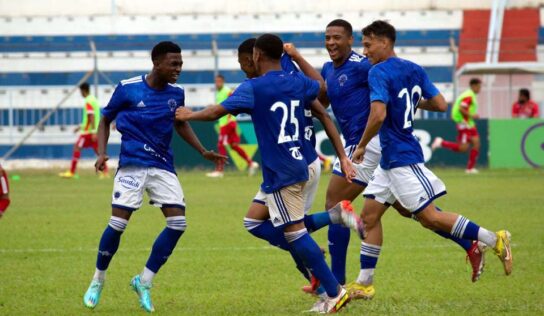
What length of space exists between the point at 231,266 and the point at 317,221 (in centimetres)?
258

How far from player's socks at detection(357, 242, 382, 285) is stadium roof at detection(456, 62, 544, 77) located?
67.3 feet

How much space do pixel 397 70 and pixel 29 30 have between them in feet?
109

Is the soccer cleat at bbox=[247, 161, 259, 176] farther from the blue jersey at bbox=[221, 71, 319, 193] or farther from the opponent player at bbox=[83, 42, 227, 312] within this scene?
the blue jersey at bbox=[221, 71, 319, 193]

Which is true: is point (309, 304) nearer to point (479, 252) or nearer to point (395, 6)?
point (479, 252)

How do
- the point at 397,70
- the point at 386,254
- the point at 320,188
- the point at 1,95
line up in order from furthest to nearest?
the point at 1,95 < the point at 320,188 < the point at 386,254 < the point at 397,70

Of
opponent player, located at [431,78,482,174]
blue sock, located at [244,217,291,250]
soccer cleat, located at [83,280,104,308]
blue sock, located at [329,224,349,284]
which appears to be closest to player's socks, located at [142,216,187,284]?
soccer cleat, located at [83,280,104,308]

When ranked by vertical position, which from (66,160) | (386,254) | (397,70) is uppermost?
(397,70)

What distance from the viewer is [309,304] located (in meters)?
8.73

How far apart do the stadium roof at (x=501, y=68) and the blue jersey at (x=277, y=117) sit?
21579 millimetres

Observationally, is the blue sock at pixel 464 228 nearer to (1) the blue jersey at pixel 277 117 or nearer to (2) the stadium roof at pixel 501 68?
(1) the blue jersey at pixel 277 117

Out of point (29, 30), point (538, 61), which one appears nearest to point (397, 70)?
point (538, 61)

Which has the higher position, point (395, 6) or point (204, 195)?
point (395, 6)

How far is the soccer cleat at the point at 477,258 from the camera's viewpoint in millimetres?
9055

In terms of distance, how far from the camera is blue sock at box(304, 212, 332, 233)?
28.0 ft
